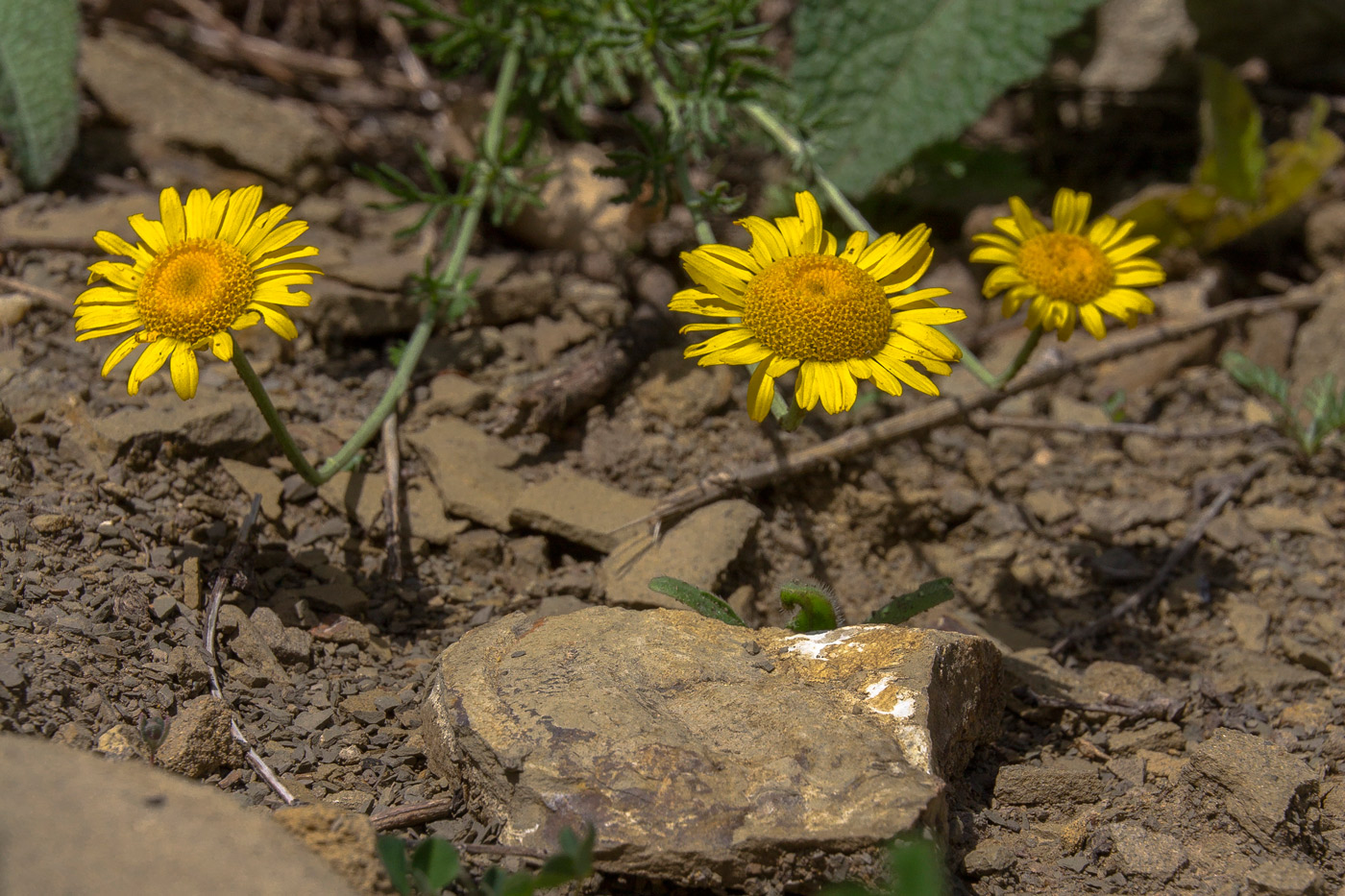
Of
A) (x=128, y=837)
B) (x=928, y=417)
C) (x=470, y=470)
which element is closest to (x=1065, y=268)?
(x=928, y=417)

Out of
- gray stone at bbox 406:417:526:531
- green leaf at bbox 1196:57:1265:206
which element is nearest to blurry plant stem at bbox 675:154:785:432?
gray stone at bbox 406:417:526:531

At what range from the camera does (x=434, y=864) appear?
1860 mm

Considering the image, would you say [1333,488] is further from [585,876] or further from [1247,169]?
[585,876]

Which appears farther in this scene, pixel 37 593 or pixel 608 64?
pixel 608 64

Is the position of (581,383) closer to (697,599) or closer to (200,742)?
(697,599)

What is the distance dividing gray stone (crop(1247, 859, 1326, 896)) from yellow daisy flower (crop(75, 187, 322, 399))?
A: 245 centimetres

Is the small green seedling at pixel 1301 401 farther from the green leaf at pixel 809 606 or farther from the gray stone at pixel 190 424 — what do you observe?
the gray stone at pixel 190 424

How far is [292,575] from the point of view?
2.92 metres

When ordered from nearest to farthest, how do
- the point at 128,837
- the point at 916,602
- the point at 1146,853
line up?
the point at 128,837 < the point at 1146,853 < the point at 916,602

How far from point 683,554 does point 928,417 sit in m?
1.15

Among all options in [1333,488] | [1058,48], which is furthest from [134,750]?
[1058,48]

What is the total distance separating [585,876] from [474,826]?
321 mm

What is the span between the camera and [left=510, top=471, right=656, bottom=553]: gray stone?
123 inches

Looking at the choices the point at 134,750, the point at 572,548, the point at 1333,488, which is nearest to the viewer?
the point at 134,750
